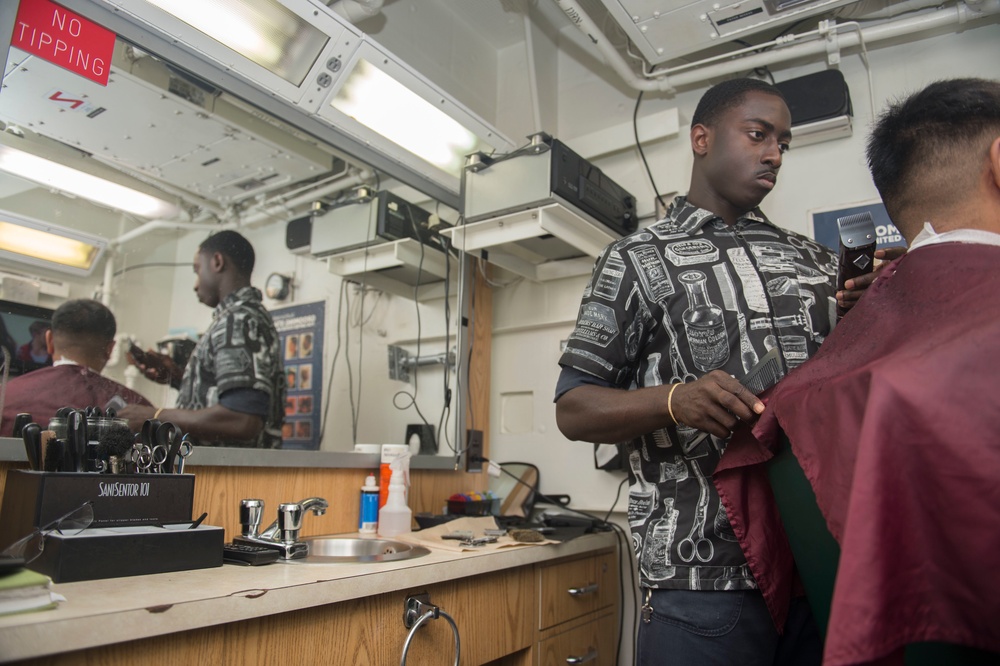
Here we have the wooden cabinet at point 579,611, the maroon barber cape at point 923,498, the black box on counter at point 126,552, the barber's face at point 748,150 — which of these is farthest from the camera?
the wooden cabinet at point 579,611

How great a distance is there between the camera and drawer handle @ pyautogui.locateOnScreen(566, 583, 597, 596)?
1.83m

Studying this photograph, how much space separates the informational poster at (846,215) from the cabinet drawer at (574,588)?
123 cm

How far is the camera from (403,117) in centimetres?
204

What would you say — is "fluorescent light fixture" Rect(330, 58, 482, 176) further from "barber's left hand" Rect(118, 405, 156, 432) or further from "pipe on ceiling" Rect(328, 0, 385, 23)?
"barber's left hand" Rect(118, 405, 156, 432)

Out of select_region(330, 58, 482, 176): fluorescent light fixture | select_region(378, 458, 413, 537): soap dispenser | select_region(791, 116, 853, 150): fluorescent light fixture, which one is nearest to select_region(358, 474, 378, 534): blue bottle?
select_region(378, 458, 413, 537): soap dispenser

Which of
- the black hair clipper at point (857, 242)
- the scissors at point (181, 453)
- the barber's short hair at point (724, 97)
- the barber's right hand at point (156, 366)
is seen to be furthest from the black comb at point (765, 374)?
the barber's right hand at point (156, 366)

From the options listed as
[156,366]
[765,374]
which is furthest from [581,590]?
[156,366]

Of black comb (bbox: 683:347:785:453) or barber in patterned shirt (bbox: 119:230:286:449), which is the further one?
barber in patterned shirt (bbox: 119:230:286:449)

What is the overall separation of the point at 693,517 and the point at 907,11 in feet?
6.14

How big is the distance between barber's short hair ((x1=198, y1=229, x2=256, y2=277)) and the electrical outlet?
0.99m

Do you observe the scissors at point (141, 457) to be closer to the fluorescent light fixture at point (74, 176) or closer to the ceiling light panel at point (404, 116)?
the fluorescent light fixture at point (74, 176)

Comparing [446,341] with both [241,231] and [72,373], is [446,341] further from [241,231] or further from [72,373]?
[72,373]

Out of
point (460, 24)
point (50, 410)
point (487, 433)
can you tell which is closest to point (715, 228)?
point (487, 433)

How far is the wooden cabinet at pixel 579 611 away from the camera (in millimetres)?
1718
